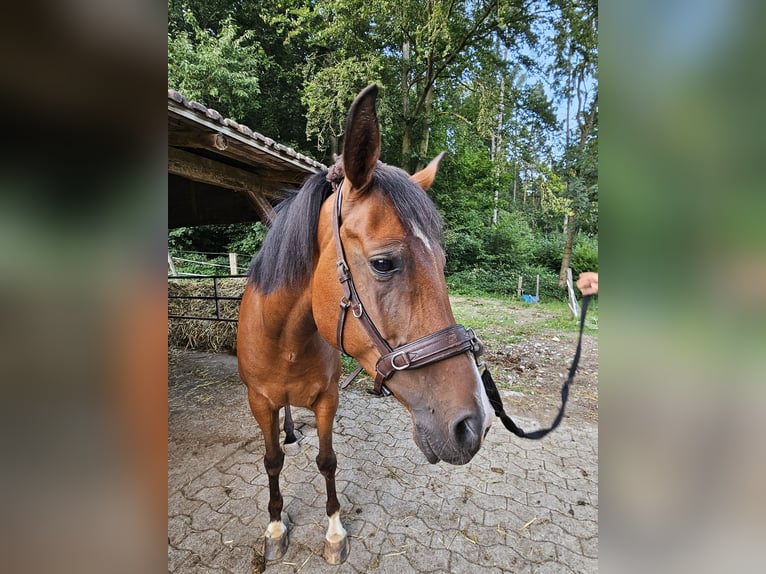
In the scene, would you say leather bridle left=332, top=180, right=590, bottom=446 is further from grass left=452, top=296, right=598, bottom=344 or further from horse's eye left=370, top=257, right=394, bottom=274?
grass left=452, top=296, right=598, bottom=344

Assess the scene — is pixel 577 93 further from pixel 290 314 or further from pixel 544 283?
pixel 290 314

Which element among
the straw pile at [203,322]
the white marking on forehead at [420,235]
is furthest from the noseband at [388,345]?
the straw pile at [203,322]

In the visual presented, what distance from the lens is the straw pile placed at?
600cm

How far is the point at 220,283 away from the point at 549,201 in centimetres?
791

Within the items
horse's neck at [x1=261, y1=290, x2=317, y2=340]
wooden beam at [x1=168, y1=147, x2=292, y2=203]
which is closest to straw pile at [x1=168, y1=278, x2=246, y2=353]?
wooden beam at [x1=168, y1=147, x2=292, y2=203]

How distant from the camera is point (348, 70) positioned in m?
8.09

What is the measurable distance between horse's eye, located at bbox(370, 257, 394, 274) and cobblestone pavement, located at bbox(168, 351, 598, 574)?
5.93 feet

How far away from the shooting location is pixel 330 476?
6.61ft

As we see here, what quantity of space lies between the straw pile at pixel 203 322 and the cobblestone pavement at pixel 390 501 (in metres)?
2.48

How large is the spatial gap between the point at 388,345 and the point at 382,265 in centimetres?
26

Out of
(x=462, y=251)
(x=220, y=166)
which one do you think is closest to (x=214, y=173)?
(x=220, y=166)
